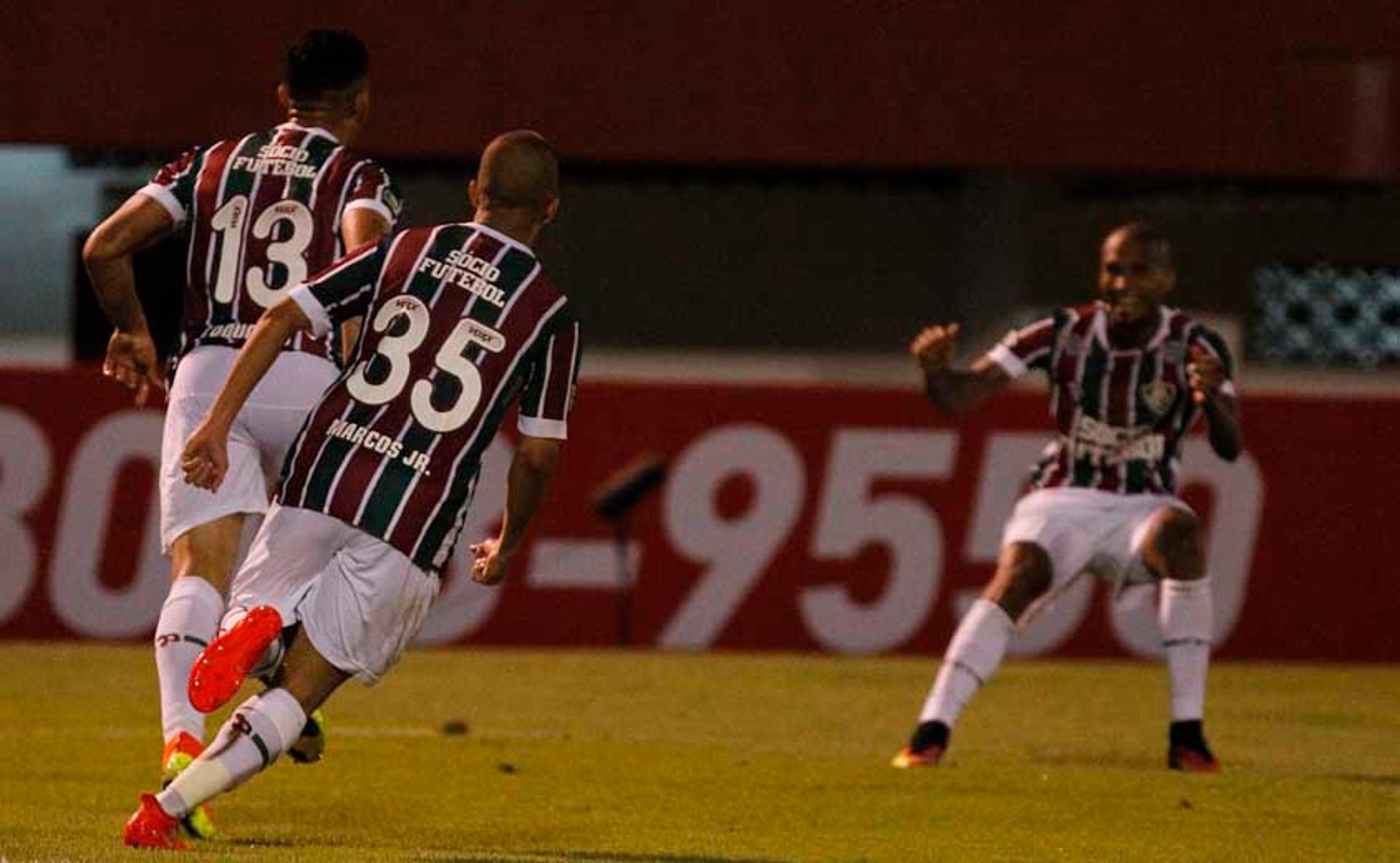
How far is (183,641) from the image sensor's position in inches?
268

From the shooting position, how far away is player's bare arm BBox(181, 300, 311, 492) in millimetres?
6035

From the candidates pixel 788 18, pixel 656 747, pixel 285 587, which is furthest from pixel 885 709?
pixel 788 18

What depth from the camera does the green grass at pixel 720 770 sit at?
23.2ft

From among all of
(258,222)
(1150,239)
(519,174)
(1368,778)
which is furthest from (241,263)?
(1368,778)

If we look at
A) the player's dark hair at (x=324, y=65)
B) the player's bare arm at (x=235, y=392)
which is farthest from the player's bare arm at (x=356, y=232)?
the player's bare arm at (x=235, y=392)

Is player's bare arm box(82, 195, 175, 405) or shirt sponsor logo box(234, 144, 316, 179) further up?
shirt sponsor logo box(234, 144, 316, 179)

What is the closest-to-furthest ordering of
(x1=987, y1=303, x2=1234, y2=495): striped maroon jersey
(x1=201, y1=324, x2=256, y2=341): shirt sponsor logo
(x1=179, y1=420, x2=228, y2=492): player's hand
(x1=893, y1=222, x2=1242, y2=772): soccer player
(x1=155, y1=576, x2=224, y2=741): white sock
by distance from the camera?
(x1=179, y1=420, x2=228, y2=492): player's hand < (x1=155, y1=576, x2=224, y2=741): white sock < (x1=201, y1=324, x2=256, y2=341): shirt sponsor logo < (x1=893, y1=222, x2=1242, y2=772): soccer player < (x1=987, y1=303, x2=1234, y2=495): striped maroon jersey

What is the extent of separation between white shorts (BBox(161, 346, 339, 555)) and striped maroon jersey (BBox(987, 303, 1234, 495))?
10.1 feet

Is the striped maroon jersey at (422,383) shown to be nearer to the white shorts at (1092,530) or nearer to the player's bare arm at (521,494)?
the player's bare arm at (521,494)

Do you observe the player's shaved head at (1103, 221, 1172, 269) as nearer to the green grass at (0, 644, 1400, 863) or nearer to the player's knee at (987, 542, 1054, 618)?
the player's knee at (987, 542, 1054, 618)

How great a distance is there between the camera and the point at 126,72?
1689cm

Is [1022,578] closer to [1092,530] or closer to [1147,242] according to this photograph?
[1092,530]

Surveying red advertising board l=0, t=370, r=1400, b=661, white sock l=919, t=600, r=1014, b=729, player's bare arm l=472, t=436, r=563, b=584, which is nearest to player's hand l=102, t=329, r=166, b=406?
player's bare arm l=472, t=436, r=563, b=584

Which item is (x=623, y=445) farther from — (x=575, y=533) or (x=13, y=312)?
(x=13, y=312)
